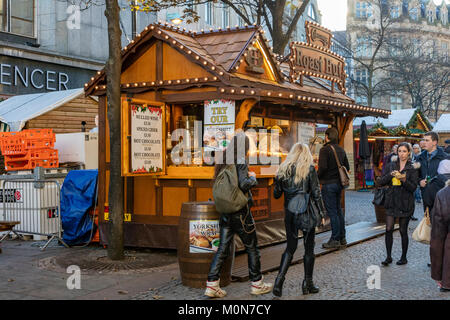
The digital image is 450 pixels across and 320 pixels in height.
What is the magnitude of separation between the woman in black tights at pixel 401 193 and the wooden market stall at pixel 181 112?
6.97 feet

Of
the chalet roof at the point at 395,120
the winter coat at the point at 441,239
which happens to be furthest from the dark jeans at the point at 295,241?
the chalet roof at the point at 395,120

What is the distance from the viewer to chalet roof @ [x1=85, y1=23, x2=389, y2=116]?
8812mm

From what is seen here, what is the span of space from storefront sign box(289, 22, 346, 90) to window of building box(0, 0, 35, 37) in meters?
10.2

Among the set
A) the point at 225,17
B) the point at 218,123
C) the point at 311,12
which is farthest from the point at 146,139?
the point at 311,12

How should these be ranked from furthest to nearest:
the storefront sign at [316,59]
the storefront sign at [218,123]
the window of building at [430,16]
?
1. the window of building at [430,16]
2. the storefront sign at [316,59]
3. the storefront sign at [218,123]

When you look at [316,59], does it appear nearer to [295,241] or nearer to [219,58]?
[219,58]

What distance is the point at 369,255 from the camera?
8.90m

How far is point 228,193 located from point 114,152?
2942 millimetres

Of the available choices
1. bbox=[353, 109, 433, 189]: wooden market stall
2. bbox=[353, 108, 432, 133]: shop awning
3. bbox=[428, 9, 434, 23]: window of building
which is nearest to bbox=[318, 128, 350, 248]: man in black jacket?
bbox=[353, 109, 433, 189]: wooden market stall

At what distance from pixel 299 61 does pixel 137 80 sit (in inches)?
151

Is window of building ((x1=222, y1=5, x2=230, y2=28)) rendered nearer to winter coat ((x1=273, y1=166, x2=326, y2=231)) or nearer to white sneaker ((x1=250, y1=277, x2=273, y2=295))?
winter coat ((x1=273, y1=166, x2=326, y2=231))

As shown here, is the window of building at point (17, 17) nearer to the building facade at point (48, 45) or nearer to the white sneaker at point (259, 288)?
the building facade at point (48, 45)

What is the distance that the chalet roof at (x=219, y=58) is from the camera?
28.9 ft
